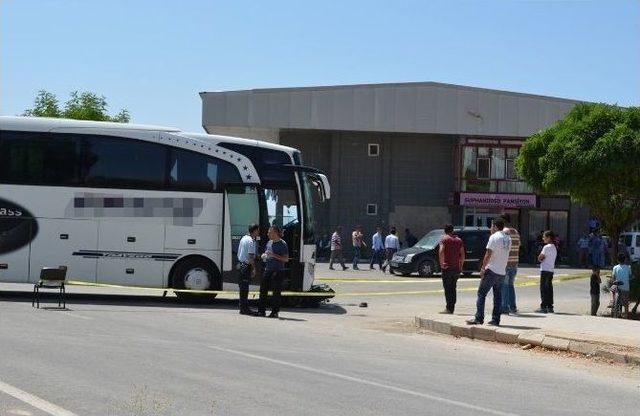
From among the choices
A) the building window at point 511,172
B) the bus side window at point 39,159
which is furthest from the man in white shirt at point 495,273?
the building window at point 511,172

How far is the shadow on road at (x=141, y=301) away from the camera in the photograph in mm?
20844

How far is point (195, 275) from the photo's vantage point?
20.8 meters

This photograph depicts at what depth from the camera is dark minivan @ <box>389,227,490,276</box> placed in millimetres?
34719

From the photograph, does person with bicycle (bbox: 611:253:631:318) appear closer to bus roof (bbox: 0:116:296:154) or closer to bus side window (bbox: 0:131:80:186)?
bus roof (bbox: 0:116:296:154)

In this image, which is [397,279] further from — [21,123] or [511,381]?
[511,381]

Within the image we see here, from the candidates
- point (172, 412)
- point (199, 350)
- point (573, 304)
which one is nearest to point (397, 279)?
point (573, 304)

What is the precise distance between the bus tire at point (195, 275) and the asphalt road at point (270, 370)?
71.2 inches

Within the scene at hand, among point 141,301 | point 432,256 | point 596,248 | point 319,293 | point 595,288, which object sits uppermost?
point 596,248

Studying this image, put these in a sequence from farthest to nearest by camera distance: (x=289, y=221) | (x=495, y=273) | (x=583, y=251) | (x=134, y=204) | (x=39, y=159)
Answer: (x=583, y=251) < (x=289, y=221) < (x=134, y=204) < (x=39, y=159) < (x=495, y=273)

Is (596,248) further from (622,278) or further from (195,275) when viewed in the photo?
(195,275)

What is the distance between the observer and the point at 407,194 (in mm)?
49219

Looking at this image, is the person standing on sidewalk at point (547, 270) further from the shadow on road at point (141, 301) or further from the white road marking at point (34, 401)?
the white road marking at point (34, 401)

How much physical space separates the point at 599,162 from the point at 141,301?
36.2 feet

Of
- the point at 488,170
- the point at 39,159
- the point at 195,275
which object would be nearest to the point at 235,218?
the point at 195,275
